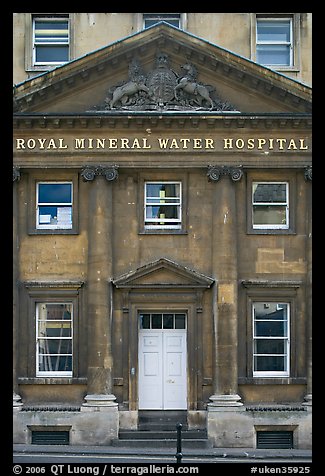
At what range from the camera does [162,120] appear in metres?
22.2

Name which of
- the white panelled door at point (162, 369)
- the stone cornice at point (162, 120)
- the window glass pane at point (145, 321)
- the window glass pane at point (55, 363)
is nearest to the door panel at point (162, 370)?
the white panelled door at point (162, 369)

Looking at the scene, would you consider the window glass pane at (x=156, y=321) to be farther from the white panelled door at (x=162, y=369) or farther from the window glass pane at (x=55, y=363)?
the window glass pane at (x=55, y=363)

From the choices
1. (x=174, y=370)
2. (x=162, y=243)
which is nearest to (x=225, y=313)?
(x=174, y=370)

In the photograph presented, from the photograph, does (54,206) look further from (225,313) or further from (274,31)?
(274,31)

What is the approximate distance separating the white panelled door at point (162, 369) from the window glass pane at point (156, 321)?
111 mm

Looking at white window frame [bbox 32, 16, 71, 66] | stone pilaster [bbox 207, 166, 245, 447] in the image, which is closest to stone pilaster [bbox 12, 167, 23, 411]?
white window frame [bbox 32, 16, 71, 66]

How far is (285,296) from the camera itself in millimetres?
22656

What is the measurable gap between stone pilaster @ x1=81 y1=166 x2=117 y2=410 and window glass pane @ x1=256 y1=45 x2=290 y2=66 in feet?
18.4

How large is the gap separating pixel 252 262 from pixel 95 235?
4.36m

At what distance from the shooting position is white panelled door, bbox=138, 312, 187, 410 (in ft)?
74.1

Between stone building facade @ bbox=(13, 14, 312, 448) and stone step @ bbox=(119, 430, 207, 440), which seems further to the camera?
stone building facade @ bbox=(13, 14, 312, 448)

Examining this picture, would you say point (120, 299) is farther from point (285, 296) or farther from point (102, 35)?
point (102, 35)

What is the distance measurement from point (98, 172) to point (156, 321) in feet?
14.4

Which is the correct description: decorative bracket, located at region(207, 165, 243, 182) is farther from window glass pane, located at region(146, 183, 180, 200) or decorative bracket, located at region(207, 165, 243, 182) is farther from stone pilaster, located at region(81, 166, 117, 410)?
stone pilaster, located at region(81, 166, 117, 410)
